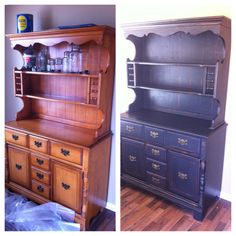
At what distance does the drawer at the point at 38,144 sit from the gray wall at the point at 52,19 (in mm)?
440

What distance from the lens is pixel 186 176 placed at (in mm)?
1658

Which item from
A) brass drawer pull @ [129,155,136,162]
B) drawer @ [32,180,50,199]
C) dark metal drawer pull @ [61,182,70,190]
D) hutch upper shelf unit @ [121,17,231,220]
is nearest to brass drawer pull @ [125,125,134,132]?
hutch upper shelf unit @ [121,17,231,220]

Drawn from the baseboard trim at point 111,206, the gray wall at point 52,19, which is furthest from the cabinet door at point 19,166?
the baseboard trim at point 111,206

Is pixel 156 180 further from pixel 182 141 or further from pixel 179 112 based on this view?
pixel 179 112

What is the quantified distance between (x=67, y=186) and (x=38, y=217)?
26 cm

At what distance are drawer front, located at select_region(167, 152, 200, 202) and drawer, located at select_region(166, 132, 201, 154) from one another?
6cm

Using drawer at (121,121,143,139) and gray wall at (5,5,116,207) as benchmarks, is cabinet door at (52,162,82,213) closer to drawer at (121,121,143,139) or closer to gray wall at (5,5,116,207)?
gray wall at (5,5,116,207)

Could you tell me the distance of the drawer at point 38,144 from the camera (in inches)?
62.6

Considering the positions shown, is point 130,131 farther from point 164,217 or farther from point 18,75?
point 18,75

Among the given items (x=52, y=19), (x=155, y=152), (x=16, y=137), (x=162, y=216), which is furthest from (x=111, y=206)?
(x=52, y=19)

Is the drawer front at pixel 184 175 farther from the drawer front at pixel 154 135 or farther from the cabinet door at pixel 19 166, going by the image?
the cabinet door at pixel 19 166

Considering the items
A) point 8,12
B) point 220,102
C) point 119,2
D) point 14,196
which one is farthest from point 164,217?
point 8,12

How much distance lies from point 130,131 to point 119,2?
112cm

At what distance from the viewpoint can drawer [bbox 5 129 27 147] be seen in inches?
66.5
